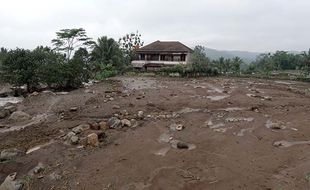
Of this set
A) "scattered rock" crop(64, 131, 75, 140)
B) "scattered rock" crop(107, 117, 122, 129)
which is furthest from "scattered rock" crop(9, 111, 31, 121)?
"scattered rock" crop(107, 117, 122, 129)

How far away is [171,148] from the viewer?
13188mm

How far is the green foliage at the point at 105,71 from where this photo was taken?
140 feet

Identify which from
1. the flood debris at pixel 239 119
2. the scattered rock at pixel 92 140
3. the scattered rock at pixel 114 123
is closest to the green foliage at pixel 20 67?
the scattered rock at pixel 114 123

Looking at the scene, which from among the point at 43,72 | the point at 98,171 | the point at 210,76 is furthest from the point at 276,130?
the point at 210,76

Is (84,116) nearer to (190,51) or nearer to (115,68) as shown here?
(115,68)

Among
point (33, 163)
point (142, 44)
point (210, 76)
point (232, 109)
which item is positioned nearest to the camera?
point (33, 163)

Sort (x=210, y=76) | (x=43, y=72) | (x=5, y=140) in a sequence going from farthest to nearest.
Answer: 1. (x=210, y=76)
2. (x=43, y=72)
3. (x=5, y=140)

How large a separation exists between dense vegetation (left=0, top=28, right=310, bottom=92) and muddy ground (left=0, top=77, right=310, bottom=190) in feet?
32.5

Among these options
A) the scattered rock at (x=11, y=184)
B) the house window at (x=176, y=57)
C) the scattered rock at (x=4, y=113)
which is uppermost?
the house window at (x=176, y=57)

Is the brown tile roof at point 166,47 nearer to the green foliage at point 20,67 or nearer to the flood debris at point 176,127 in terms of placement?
the green foliage at point 20,67

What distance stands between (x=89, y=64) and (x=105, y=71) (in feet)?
7.91

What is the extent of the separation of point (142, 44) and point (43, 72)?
3587 centimetres

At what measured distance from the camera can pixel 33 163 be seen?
40.5 ft

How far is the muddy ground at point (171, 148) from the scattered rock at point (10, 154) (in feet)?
0.99
